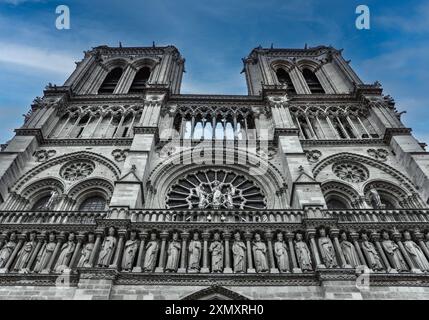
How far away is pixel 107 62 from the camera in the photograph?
1076 inches

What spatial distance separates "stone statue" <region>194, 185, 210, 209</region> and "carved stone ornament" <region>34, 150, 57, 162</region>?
7.26 m

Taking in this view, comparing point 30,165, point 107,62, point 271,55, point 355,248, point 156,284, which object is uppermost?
point 271,55

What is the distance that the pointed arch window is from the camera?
25.1m

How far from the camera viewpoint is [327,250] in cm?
1095

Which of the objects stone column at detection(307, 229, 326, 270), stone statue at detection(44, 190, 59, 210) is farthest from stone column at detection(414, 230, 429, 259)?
stone statue at detection(44, 190, 59, 210)

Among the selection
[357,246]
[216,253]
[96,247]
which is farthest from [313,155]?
[96,247]

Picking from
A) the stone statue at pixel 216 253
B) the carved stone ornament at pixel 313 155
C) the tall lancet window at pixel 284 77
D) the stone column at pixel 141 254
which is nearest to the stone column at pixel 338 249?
the stone statue at pixel 216 253

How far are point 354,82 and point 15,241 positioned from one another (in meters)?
19.8

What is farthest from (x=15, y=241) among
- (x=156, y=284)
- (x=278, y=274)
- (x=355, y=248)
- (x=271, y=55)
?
(x=271, y=55)

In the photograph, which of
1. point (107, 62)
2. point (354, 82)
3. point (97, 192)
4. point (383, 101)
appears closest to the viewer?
point (97, 192)

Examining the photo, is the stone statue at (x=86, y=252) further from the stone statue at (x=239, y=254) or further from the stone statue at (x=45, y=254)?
the stone statue at (x=239, y=254)

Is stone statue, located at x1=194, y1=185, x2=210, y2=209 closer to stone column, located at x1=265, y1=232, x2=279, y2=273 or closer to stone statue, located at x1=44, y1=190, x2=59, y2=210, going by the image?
stone column, located at x1=265, y1=232, x2=279, y2=273

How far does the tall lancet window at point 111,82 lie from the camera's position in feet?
81.5

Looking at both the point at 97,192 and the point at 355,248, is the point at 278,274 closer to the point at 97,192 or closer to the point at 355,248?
the point at 355,248
